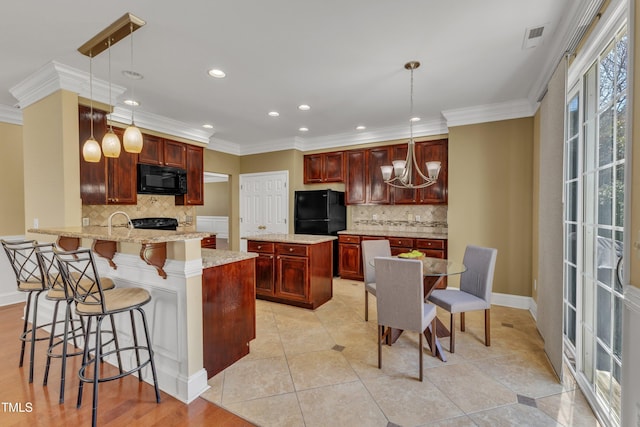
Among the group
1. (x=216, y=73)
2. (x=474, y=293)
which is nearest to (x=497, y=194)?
(x=474, y=293)

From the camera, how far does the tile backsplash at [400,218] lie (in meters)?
4.93

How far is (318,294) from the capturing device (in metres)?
3.75

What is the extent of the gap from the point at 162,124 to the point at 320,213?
2904mm

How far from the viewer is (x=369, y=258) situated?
3396mm

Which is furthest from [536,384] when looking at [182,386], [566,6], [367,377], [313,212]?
[313,212]

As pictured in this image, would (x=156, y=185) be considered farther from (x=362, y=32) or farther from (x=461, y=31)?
(x=461, y=31)

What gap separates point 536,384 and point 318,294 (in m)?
2.30

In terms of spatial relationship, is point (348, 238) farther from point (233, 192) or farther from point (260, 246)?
point (233, 192)

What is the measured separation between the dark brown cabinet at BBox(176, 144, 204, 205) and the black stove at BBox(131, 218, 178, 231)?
405mm

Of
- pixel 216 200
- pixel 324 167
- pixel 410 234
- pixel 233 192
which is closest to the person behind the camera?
pixel 410 234

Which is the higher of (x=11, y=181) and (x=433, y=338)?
(x=11, y=181)

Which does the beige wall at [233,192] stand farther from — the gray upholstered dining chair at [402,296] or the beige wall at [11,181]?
the gray upholstered dining chair at [402,296]

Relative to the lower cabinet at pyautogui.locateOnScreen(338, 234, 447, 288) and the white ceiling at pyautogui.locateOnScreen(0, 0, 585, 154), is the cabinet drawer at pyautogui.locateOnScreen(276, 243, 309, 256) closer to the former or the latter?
the lower cabinet at pyautogui.locateOnScreen(338, 234, 447, 288)

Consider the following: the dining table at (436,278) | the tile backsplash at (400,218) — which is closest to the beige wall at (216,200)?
the tile backsplash at (400,218)
